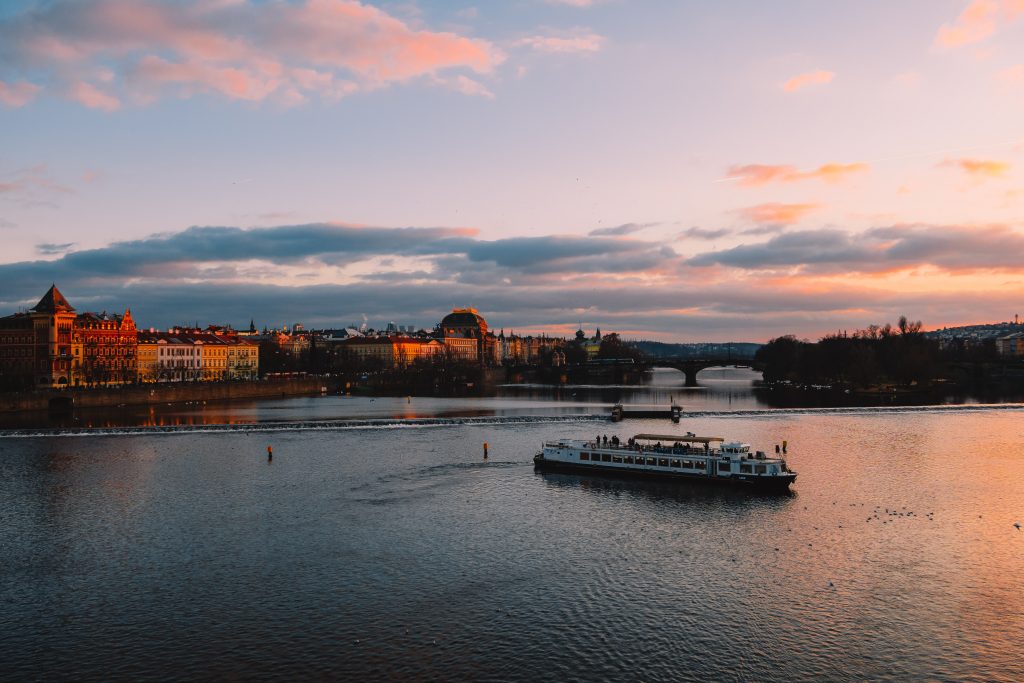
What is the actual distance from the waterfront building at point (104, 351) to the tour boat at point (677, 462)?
337ft

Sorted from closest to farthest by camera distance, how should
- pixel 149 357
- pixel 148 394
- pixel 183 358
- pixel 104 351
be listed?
pixel 148 394, pixel 104 351, pixel 149 357, pixel 183 358

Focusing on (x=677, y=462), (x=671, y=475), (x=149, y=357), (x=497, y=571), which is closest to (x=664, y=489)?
(x=671, y=475)

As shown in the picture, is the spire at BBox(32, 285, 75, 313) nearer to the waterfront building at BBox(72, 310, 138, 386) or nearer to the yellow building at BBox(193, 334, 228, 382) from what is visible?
the waterfront building at BBox(72, 310, 138, 386)

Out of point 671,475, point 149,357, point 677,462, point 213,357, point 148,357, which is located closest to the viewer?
point 671,475

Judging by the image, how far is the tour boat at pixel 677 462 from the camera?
54281mm

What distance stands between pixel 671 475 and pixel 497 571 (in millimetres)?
25998

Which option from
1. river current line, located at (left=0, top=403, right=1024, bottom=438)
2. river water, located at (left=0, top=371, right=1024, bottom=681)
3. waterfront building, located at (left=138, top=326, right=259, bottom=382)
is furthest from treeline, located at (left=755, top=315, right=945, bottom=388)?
waterfront building, located at (left=138, top=326, right=259, bottom=382)

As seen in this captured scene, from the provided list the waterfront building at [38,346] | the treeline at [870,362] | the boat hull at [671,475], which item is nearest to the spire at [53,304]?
the waterfront building at [38,346]

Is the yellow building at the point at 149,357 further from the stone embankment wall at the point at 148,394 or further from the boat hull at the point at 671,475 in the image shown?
the boat hull at the point at 671,475

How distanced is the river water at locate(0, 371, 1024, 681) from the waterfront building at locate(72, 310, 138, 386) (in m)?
83.4

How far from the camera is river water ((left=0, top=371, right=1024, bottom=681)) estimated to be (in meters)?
26.4

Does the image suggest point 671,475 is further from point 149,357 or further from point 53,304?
point 149,357

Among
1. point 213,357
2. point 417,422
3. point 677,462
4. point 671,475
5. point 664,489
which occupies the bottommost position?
point 664,489

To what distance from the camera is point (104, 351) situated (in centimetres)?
15112
